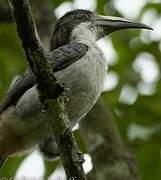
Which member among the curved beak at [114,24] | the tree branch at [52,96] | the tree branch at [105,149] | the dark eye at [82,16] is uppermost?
the tree branch at [52,96]

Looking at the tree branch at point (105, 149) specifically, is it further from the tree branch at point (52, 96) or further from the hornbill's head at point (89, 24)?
the tree branch at point (52, 96)

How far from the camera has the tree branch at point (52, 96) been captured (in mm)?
3541

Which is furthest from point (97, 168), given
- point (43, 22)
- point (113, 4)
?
point (113, 4)

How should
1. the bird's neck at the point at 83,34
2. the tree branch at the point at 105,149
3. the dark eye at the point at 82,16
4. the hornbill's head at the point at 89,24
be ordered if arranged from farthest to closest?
the dark eye at the point at 82,16, the hornbill's head at the point at 89,24, the bird's neck at the point at 83,34, the tree branch at the point at 105,149

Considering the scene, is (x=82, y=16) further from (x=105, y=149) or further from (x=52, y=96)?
(x=52, y=96)

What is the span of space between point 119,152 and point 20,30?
179 cm

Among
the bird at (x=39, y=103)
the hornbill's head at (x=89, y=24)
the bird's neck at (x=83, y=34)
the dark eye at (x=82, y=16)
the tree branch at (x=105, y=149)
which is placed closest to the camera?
the bird at (x=39, y=103)

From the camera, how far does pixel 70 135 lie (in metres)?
3.77

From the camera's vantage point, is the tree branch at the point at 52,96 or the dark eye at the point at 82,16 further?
the dark eye at the point at 82,16

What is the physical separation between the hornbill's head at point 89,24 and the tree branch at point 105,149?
661mm

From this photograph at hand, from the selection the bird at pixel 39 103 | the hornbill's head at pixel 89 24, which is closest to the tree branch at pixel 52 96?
the bird at pixel 39 103

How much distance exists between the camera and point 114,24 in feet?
18.1

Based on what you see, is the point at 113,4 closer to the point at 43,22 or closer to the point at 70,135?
the point at 43,22

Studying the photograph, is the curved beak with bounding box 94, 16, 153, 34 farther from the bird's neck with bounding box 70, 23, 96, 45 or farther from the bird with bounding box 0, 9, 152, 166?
the bird with bounding box 0, 9, 152, 166
